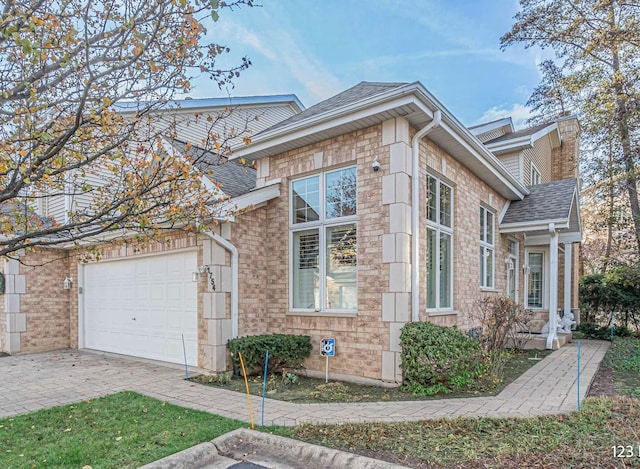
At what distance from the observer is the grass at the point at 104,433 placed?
3.71 meters

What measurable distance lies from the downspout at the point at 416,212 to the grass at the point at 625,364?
309cm

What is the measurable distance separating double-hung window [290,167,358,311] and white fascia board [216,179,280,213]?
0.36 m

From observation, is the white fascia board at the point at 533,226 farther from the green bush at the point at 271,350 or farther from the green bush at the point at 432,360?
the green bush at the point at 271,350

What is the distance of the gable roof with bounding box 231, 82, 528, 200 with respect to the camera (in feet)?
19.7

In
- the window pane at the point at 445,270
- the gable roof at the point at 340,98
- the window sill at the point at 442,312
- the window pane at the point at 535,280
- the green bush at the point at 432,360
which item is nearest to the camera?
the green bush at the point at 432,360

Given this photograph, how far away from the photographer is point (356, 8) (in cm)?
876

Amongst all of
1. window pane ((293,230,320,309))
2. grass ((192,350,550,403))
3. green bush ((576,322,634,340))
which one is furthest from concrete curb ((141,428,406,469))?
green bush ((576,322,634,340))

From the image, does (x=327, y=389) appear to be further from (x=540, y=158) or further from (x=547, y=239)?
(x=540, y=158)

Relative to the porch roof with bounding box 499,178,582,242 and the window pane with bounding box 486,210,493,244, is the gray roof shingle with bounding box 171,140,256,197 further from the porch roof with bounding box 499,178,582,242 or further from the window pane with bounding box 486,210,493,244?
the porch roof with bounding box 499,178,582,242

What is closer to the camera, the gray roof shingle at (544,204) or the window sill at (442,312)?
Result: the window sill at (442,312)

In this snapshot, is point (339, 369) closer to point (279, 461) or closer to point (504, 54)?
point (279, 461)

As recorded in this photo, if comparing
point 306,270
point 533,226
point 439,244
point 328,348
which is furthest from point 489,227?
point 328,348

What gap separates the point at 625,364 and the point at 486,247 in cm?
368

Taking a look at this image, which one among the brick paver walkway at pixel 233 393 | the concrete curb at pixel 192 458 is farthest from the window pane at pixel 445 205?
the concrete curb at pixel 192 458
